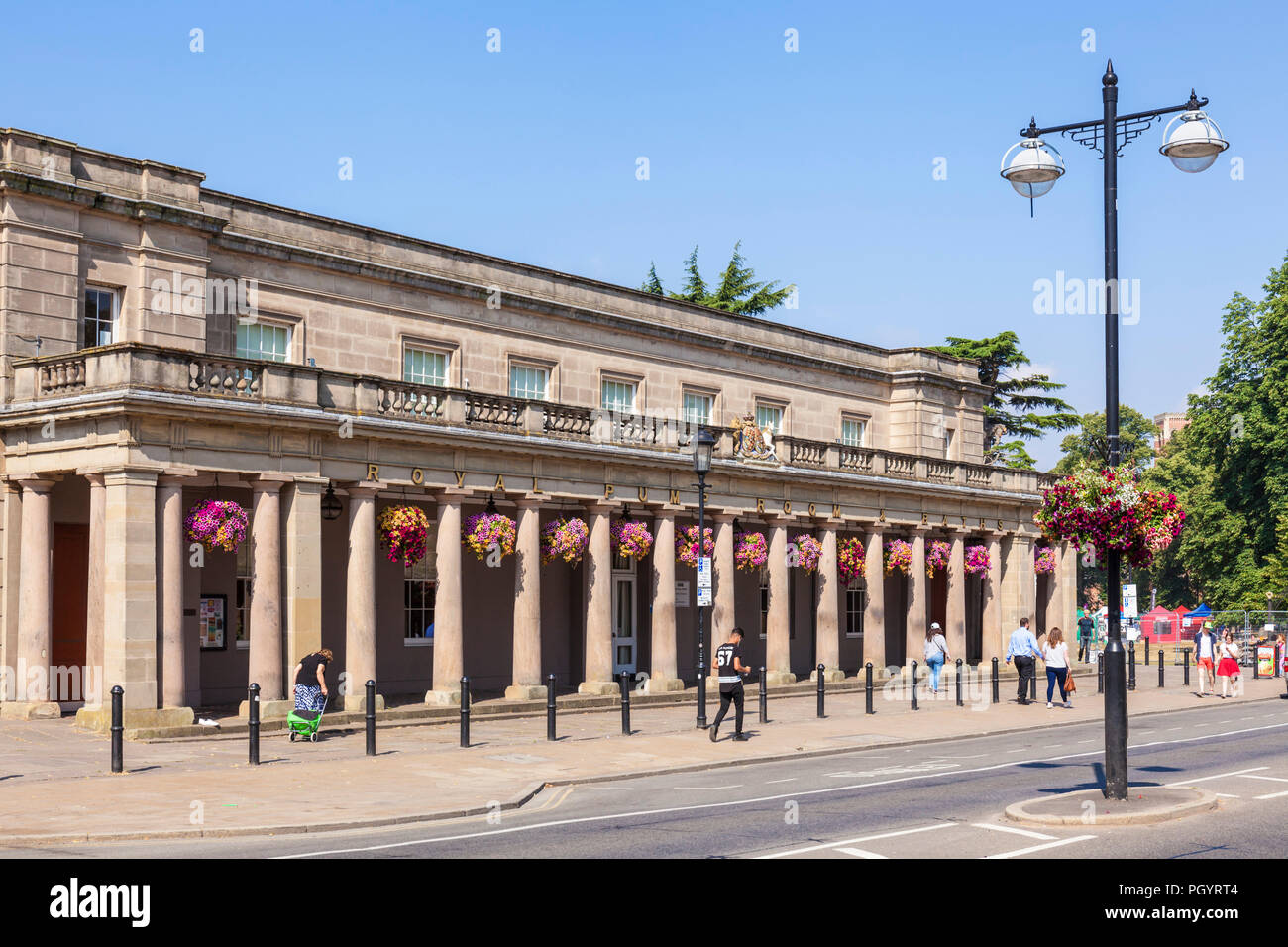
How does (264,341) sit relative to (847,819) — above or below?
above

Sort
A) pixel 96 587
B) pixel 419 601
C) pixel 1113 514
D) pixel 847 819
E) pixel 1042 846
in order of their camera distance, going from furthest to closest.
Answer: pixel 419 601
pixel 96 587
pixel 1113 514
pixel 847 819
pixel 1042 846

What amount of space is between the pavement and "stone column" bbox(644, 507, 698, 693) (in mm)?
1716

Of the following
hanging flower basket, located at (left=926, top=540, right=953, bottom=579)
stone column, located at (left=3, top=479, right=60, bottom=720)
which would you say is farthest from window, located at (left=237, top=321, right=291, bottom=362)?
hanging flower basket, located at (left=926, top=540, right=953, bottom=579)

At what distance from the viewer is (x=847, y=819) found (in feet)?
48.7

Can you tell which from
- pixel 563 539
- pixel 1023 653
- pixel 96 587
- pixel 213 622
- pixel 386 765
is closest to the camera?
pixel 386 765

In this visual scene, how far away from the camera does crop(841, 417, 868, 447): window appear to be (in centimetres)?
4503

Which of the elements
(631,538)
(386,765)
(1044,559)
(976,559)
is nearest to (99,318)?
(386,765)

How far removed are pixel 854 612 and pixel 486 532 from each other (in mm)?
19954

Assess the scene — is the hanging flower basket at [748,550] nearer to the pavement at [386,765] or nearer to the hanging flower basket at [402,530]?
the pavement at [386,765]

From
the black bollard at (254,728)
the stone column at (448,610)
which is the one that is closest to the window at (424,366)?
the stone column at (448,610)

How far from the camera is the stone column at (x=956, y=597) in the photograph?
139 ft

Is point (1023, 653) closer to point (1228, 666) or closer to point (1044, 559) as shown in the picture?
point (1228, 666)

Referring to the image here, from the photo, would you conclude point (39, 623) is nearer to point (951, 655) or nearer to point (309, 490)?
point (309, 490)

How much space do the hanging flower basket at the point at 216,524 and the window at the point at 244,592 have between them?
12.6ft
